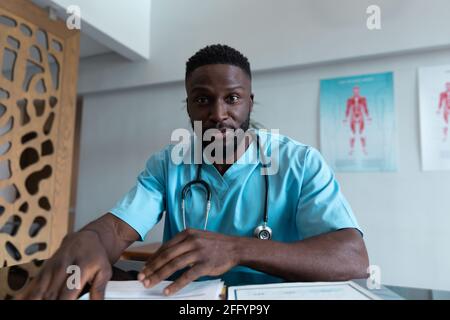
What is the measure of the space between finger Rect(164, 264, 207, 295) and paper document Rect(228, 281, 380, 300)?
55 millimetres

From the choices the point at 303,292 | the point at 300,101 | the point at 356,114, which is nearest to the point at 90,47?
the point at 300,101

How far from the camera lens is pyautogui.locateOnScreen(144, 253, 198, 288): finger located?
496 mm

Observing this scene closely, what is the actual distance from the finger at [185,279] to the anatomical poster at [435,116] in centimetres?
171

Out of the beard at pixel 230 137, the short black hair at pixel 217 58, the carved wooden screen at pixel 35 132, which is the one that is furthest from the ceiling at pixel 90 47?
the beard at pixel 230 137

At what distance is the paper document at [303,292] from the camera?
1.46 feet

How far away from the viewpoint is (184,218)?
0.87m

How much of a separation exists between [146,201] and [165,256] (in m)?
0.39

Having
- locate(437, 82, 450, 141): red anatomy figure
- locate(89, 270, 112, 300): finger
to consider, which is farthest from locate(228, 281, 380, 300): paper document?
locate(437, 82, 450, 141): red anatomy figure

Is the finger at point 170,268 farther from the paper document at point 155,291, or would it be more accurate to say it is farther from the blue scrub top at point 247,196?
the blue scrub top at point 247,196

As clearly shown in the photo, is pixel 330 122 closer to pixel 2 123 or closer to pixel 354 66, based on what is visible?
pixel 354 66

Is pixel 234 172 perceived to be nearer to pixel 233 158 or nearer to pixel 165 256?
pixel 233 158

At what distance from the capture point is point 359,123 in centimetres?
193
